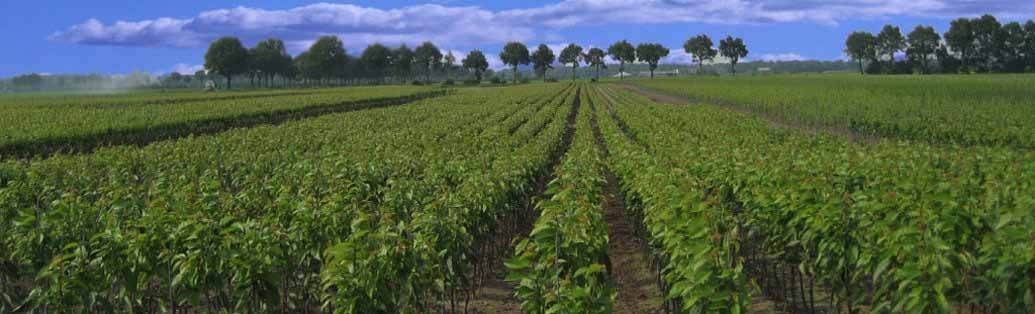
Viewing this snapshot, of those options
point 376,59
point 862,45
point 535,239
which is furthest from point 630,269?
point 376,59

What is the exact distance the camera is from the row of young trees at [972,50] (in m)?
122

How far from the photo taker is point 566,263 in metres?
6.75

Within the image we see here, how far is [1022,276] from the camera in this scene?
19.1 ft

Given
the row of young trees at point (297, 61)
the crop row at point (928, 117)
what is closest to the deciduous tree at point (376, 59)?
the row of young trees at point (297, 61)

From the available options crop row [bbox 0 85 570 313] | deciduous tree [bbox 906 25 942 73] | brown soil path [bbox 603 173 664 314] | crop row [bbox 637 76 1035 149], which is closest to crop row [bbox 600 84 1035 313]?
brown soil path [bbox 603 173 664 314]

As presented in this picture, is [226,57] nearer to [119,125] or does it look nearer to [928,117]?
[119,125]

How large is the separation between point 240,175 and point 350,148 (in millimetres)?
5934

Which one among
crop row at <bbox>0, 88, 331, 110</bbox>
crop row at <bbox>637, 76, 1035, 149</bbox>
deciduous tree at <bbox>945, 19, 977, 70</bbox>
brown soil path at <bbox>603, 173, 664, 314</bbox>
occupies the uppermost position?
deciduous tree at <bbox>945, 19, 977, 70</bbox>

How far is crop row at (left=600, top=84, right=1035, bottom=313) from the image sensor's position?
5.66m

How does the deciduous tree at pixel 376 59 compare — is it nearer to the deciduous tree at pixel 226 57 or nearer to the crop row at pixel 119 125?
the deciduous tree at pixel 226 57

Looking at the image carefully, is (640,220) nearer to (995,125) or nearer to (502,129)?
(502,129)

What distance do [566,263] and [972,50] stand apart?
145734mm

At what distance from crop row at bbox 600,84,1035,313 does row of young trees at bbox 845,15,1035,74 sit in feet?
411

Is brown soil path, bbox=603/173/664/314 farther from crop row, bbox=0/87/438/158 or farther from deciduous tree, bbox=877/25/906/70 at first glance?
deciduous tree, bbox=877/25/906/70
